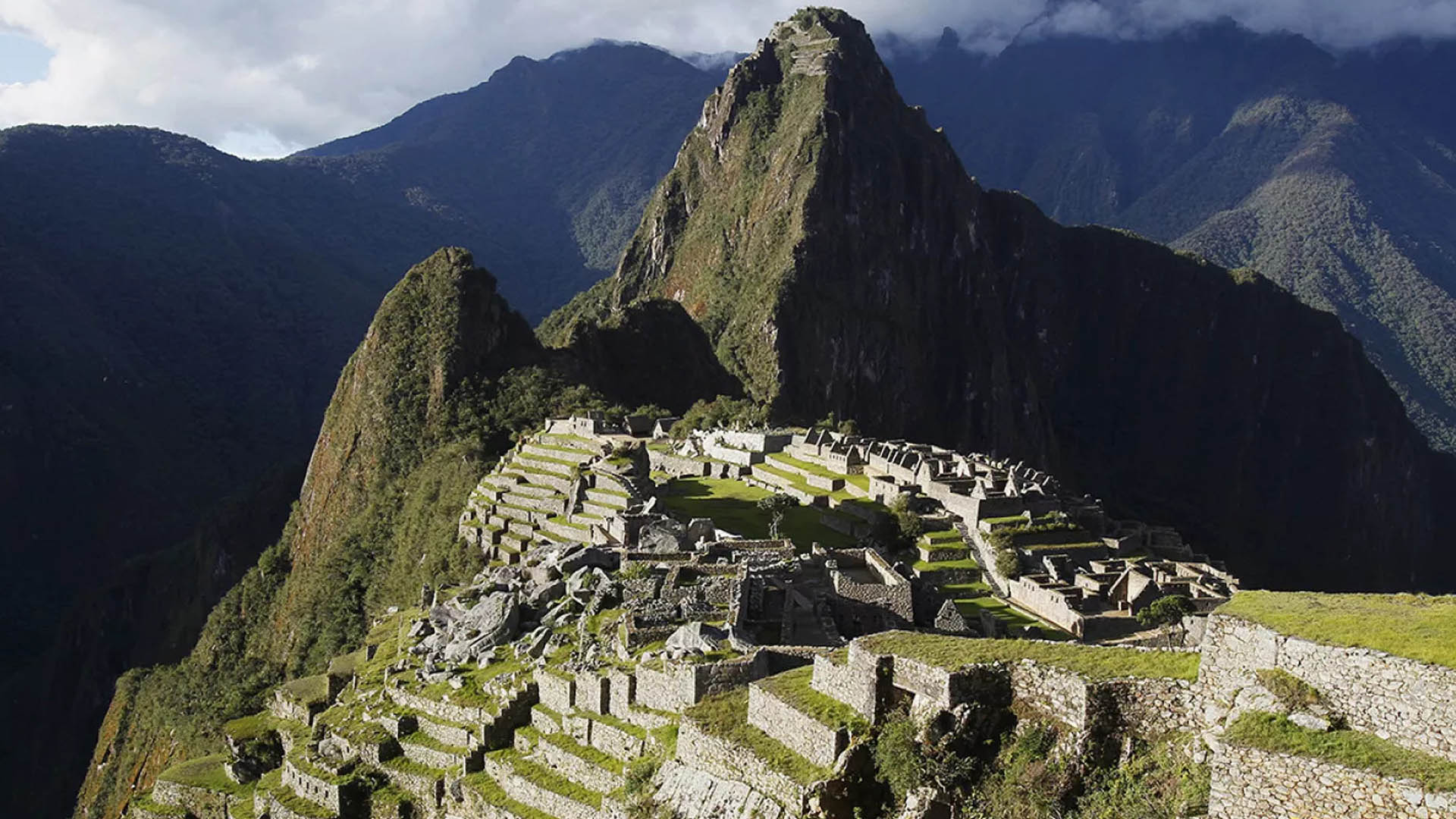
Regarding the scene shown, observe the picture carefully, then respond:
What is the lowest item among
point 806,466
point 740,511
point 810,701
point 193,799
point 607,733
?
point 193,799

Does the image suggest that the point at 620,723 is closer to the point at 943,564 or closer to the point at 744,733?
the point at 744,733

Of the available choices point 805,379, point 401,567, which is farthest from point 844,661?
point 805,379

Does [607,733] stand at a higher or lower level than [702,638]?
lower

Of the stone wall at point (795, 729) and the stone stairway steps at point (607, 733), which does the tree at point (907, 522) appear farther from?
the stone wall at point (795, 729)

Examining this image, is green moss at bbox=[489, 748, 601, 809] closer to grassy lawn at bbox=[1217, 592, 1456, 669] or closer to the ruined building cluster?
the ruined building cluster

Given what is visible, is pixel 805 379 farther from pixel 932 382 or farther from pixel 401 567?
pixel 401 567

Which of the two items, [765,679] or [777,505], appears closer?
[765,679]

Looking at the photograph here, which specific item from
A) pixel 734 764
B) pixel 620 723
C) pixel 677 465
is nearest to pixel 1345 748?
pixel 734 764
